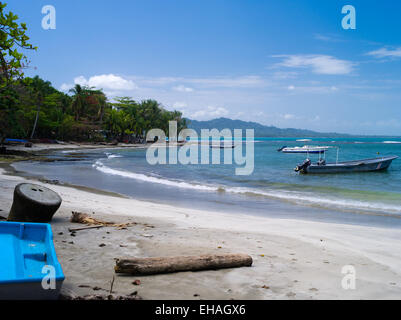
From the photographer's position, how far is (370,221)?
40.1 ft

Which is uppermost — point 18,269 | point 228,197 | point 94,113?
point 94,113

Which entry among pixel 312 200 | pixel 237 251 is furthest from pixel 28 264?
A: pixel 312 200

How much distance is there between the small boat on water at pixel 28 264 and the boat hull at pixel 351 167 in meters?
27.8

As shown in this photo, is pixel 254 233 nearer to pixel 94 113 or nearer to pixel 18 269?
pixel 18 269

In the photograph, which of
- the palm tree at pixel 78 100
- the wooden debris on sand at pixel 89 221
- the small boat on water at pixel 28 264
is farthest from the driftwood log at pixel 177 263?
the palm tree at pixel 78 100

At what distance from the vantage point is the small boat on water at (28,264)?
13.0ft

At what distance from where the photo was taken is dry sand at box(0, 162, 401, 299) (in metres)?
5.03

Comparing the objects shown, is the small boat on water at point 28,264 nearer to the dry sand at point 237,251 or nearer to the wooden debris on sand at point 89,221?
the dry sand at point 237,251

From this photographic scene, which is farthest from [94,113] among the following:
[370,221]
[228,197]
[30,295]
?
[30,295]

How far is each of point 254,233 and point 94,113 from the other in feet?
260

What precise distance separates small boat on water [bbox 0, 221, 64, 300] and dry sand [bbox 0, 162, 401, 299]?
475 mm

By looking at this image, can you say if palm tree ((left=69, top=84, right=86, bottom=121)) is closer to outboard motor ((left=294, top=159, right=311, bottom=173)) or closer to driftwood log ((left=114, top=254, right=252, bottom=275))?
outboard motor ((left=294, top=159, right=311, bottom=173))

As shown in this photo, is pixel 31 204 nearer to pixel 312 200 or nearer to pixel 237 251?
pixel 237 251
